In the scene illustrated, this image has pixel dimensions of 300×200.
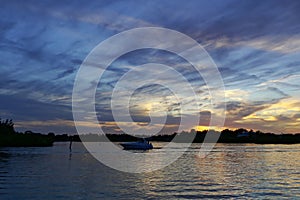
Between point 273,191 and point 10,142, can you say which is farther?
point 10,142

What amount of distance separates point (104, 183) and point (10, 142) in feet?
305

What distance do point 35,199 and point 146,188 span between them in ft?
36.1

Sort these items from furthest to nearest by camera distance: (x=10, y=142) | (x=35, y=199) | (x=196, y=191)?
(x=10, y=142) → (x=196, y=191) → (x=35, y=199)

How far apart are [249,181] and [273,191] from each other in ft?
23.7

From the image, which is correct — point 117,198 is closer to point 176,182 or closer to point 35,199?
point 35,199

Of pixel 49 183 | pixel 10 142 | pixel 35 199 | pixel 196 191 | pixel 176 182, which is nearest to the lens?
pixel 35 199

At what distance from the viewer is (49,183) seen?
120ft

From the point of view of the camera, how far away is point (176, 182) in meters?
39.3

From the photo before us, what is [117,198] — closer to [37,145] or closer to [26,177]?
[26,177]

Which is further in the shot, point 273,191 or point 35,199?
point 273,191

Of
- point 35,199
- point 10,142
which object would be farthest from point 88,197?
point 10,142

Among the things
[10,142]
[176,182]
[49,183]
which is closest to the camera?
[49,183]

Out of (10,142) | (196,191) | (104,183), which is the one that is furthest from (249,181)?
(10,142)

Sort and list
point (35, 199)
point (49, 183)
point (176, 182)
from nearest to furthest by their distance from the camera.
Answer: point (35, 199), point (49, 183), point (176, 182)
